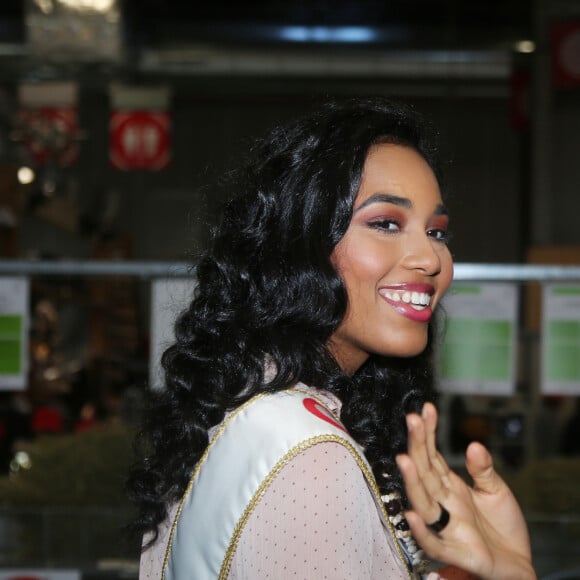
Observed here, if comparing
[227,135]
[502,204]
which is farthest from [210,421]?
[502,204]

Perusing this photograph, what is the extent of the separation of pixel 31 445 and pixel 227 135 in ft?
23.3

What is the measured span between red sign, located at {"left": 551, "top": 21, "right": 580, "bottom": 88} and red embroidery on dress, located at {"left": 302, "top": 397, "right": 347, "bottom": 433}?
6.57m

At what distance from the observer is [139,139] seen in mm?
8750

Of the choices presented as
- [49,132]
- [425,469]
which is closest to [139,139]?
[49,132]

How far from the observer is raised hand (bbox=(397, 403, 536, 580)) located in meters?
1.29

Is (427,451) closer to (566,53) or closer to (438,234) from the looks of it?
(438,234)

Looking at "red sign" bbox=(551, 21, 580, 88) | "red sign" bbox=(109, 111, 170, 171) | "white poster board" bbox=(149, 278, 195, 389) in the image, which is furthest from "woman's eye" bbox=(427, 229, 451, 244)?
"red sign" bbox=(109, 111, 170, 171)

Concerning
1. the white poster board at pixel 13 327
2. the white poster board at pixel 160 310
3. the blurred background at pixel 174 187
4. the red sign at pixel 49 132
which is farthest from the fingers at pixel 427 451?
the red sign at pixel 49 132

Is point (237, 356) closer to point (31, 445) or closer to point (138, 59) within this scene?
point (31, 445)

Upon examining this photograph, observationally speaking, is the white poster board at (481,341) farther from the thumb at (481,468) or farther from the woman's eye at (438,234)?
the thumb at (481,468)

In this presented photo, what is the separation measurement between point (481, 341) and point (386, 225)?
6.38 ft

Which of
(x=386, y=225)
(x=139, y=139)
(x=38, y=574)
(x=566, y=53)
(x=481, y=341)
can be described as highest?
(x=566, y=53)

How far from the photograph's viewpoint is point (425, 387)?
191 cm

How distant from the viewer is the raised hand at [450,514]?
4.23 ft
